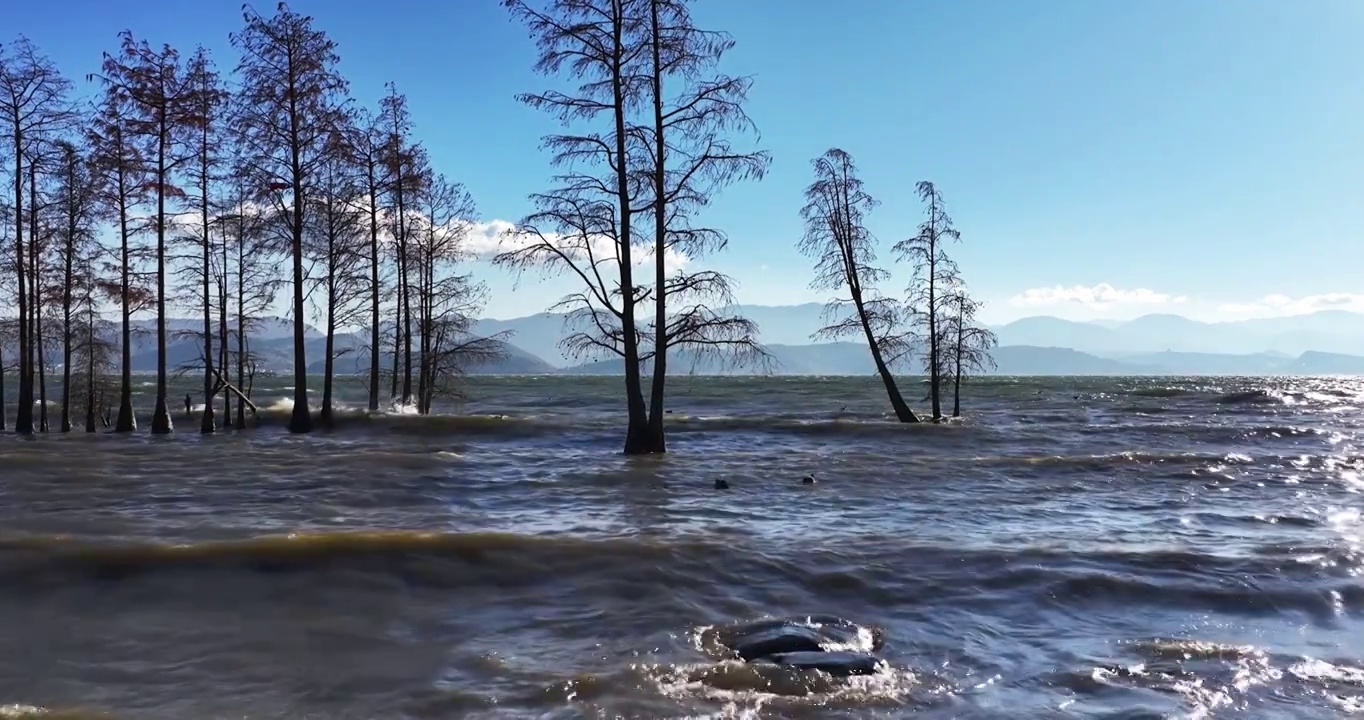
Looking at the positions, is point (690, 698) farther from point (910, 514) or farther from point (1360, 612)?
point (910, 514)

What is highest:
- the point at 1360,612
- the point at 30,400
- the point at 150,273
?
the point at 150,273

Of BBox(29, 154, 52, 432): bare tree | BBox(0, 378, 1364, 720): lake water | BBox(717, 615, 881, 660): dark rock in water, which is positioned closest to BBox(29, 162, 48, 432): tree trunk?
BBox(29, 154, 52, 432): bare tree

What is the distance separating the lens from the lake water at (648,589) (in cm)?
579

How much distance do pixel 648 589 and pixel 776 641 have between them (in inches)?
86.1

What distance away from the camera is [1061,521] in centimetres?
1270

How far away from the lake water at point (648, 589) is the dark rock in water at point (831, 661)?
0.56 feet

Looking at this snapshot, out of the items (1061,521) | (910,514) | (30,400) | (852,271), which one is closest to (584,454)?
(910,514)

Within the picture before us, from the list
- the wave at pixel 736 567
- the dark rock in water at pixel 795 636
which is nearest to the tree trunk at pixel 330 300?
the wave at pixel 736 567

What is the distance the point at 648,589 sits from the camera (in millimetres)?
8586

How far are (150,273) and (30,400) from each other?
592cm

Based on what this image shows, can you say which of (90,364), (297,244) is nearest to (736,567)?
(297,244)

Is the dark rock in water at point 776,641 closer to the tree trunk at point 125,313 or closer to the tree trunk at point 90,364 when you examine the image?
the tree trunk at point 125,313

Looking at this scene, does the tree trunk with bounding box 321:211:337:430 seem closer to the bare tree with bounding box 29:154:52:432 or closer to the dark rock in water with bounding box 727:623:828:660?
the bare tree with bounding box 29:154:52:432

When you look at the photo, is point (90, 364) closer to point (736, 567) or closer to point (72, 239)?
point (72, 239)
